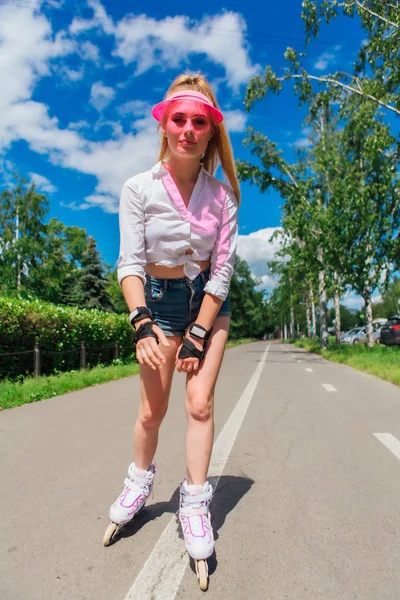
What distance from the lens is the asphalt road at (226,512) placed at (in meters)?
2.09

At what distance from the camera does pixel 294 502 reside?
3.15m

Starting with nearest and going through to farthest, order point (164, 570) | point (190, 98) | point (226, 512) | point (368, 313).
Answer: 1. point (164, 570)
2. point (190, 98)
3. point (226, 512)
4. point (368, 313)

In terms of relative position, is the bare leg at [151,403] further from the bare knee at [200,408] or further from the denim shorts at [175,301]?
the bare knee at [200,408]

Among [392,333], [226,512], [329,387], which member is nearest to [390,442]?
[226,512]

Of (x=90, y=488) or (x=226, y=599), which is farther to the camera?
(x=90, y=488)

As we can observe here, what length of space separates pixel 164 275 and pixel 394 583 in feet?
5.60

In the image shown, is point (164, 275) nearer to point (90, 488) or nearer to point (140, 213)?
point (140, 213)

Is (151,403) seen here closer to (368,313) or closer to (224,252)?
(224,252)

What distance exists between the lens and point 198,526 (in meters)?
2.23

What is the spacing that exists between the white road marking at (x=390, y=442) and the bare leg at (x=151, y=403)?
262cm

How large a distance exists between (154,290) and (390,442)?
342 centimetres

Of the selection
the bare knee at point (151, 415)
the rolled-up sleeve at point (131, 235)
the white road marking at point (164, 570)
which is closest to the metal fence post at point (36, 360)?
the white road marking at point (164, 570)

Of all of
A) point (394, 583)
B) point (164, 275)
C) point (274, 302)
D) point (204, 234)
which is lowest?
point (394, 583)

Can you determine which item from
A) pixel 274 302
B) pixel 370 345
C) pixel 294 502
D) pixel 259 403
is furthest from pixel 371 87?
pixel 274 302
